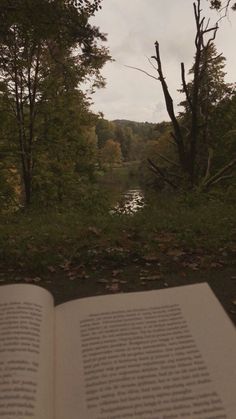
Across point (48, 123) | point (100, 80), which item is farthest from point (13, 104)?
point (100, 80)

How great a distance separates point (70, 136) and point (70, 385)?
48.1 ft

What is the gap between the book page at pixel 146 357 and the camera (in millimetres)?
1592

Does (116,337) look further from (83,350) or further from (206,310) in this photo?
(206,310)

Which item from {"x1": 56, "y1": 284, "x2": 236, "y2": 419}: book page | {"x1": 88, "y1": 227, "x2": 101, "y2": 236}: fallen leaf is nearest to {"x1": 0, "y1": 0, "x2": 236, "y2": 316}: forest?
{"x1": 88, "y1": 227, "x2": 101, "y2": 236}: fallen leaf

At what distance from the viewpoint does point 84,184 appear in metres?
16.1

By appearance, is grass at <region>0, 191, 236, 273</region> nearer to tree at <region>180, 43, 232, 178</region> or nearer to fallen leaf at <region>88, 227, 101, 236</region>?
fallen leaf at <region>88, 227, 101, 236</region>

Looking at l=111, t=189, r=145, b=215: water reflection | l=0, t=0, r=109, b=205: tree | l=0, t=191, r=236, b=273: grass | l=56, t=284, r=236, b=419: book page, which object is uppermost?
l=0, t=0, r=109, b=205: tree

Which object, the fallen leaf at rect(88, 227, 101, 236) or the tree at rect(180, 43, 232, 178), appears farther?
the tree at rect(180, 43, 232, 178)

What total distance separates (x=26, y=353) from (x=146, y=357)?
22.1 inches

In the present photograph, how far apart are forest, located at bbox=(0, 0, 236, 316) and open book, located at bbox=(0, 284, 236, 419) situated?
2154 millimetres

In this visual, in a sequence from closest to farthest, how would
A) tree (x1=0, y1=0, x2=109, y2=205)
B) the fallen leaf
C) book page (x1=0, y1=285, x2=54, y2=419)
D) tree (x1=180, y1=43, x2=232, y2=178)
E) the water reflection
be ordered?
book page (x1=0, y1=285, x2=54, y2=419)
the fallen leaf
the water reflection
tree (x1=0, y1=0, x2=109, y2=205)
tree (x1=180, y1=43, x2=232, y2=178)

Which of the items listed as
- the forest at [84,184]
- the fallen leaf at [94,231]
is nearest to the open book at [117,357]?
the forest at [84,184]

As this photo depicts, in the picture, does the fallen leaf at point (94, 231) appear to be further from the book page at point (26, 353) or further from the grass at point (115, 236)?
the book page at point (26, 353)

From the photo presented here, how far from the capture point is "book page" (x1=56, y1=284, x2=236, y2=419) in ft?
5.22
